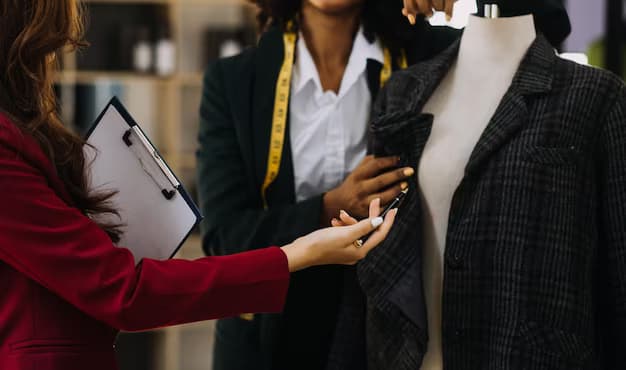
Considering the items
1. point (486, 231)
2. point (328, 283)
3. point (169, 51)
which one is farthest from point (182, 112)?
point (486, 231)

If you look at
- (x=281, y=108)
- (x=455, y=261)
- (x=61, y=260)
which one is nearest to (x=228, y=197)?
(x=281, y=108)

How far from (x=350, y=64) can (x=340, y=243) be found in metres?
0.62

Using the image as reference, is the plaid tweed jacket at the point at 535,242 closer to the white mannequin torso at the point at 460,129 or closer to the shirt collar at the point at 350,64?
the white mannequin torso at the point at 460,129

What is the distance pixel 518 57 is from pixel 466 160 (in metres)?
0.21

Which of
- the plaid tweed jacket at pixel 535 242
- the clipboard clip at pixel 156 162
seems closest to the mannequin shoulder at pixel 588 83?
the plaid tweed jacket at pixel 535 242

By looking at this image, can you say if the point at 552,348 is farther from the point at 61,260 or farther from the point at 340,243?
the point at 61,260

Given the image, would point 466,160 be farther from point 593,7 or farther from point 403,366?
point 593,7

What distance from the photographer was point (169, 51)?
18.0ft

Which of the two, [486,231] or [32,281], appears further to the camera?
[486,231]

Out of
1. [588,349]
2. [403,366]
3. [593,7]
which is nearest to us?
[588,349]

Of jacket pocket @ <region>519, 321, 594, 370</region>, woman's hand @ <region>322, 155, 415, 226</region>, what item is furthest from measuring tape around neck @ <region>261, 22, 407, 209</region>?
jacket pocket @ <region>519, 321, 594, 370</region>

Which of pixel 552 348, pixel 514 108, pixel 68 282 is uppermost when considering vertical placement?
pixel 514 108

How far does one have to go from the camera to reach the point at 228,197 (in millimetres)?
2092

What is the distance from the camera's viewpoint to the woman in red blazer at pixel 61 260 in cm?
144
